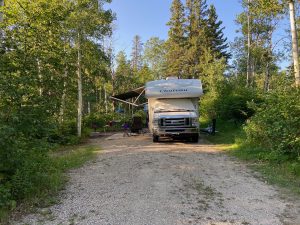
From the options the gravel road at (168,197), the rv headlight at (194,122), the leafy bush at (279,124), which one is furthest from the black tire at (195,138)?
the gravel road at (168,197)

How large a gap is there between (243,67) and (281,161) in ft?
140

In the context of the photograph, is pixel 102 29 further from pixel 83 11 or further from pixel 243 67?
pixel 243 67

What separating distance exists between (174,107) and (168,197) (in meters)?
9.29

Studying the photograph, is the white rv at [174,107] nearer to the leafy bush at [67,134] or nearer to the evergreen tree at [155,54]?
the leafy bush at [67,134]

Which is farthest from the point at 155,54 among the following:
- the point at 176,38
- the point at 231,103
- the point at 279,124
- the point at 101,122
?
the point at 279,124

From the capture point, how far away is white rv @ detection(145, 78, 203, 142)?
48.9ft

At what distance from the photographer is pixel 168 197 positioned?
6352 millimetres

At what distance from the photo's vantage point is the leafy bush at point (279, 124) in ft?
30.3

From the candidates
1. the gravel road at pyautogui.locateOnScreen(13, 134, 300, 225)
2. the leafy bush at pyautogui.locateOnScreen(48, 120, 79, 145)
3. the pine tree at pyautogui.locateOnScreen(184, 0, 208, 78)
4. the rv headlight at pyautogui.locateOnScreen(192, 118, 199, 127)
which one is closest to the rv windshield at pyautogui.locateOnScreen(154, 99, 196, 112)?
the rv headlight at pyautogui.locateOnScreen(192, 118, 199, 127)

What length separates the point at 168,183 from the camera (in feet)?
24.3

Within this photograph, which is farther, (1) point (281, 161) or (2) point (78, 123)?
(2) point (78, 123)

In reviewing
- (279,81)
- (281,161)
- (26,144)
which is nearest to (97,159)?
(26,144)

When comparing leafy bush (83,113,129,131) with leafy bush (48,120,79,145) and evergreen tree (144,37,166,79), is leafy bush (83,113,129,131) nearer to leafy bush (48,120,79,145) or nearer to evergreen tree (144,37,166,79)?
leafy bush (48,120,79,145)

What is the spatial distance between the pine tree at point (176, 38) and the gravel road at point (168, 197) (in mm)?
33661
